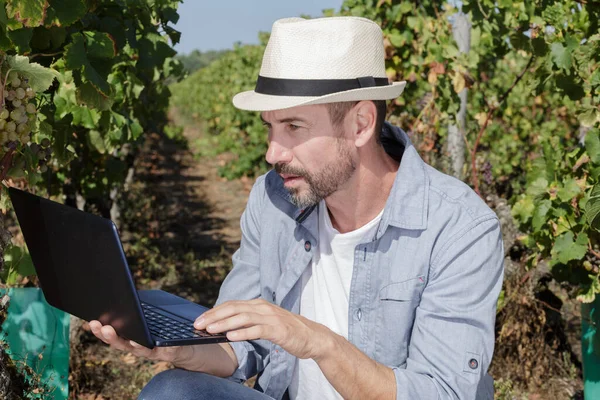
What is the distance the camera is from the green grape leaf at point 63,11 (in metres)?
2.51

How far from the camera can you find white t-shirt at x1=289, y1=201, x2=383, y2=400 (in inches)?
106

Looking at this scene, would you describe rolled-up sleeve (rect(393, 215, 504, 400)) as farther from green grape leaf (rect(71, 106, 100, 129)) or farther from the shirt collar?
green grape leaf (rect(71, 106, 100, 129))

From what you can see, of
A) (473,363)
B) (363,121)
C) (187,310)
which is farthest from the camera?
(363,121)

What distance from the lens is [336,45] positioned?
8.24 ft

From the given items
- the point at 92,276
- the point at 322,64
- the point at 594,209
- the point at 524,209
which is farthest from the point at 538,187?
the point at 92,276

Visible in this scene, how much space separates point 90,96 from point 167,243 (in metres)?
5.62

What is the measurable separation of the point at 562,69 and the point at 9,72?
9.54 feet

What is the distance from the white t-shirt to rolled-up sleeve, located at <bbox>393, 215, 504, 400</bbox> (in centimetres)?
32

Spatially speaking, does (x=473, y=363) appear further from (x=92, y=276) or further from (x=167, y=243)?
(x=167, y=243)

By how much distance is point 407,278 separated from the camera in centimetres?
254

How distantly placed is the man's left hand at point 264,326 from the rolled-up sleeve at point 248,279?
0.62 m

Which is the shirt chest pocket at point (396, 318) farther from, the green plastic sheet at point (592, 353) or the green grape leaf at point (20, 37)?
the green plastic sheet at point (592, 353)

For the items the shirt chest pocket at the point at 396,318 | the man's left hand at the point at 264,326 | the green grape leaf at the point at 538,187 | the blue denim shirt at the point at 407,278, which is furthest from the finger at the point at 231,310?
the green grape leaf at the point at 538,187

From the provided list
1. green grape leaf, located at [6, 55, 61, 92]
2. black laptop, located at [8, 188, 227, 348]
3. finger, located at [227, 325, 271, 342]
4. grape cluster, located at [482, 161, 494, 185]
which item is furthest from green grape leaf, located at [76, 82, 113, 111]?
grape cluster, located at [482, 161, 494, 185]
